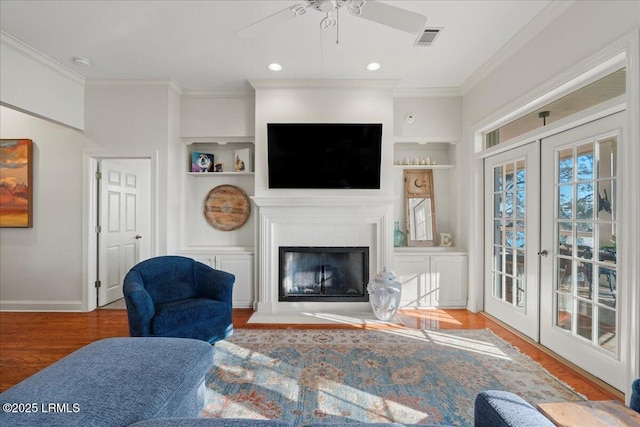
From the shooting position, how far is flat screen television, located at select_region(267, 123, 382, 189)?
3920 mm

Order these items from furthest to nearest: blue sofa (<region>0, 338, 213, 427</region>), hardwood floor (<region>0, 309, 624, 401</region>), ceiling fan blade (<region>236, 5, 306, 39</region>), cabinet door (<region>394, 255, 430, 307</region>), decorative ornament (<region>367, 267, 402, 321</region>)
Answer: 1. cabinet door (<region>394, 255, 430, 307</region>)
2. decorative ornament (<region>367, 267, 402, 321</region>)
3. hardwood floor (<region>0, 309, 624, 401</region>)
4. ceiling fan blade (<region>236, 5, 306, 39</region>)
5. blue sofa (<region>0, 338, 213, 427</region>)

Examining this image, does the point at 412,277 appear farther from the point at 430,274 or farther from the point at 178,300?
the point at 178,300

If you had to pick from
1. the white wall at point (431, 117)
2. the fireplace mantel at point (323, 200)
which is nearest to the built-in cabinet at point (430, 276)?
the fireplace mantel at point (323, 200)

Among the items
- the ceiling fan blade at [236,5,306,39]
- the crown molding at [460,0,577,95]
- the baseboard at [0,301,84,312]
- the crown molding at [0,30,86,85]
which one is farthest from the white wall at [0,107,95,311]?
the crown molding at [460,0,577,95]

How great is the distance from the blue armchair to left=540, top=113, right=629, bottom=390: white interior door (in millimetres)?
2874

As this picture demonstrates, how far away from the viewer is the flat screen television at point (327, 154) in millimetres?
3920

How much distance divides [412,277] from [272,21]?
327 centimetres

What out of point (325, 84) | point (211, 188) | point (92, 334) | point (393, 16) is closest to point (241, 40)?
point (325, 84)

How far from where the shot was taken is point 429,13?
263cm

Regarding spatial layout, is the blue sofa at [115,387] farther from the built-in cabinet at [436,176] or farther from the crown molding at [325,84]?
the built-in cabinet at [436,176]

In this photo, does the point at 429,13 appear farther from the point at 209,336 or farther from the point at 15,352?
the point at 15,352

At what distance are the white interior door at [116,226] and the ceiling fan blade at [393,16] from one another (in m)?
3.91

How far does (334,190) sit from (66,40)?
10.0 ft

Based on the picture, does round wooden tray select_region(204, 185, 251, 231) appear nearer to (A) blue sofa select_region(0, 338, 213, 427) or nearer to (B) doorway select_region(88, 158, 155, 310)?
(B) doorway select_region(88, 158, 155, 310)
